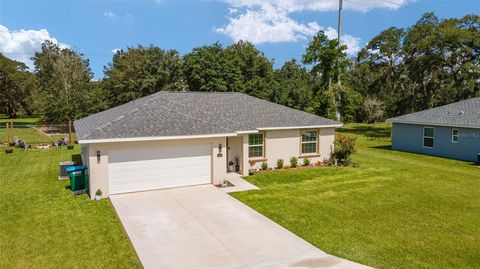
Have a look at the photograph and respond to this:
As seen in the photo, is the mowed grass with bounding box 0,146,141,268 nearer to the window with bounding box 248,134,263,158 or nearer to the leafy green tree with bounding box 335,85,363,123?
the window with bounding box 248,134,263,158

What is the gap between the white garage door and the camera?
13.2m

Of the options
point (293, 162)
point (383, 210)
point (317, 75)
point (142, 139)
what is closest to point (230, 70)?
point (317, 75)

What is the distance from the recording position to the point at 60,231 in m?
9.73

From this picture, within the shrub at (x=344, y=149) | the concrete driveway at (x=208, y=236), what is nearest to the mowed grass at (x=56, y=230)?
the concrete driveway at (x=208, y=236)

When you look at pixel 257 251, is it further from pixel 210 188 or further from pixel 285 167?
pixel 285 167

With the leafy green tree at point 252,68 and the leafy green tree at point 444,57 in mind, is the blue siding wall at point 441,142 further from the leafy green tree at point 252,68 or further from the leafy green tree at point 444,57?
the leafy green tree at point 252,68

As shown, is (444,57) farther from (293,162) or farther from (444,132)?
(293,162)

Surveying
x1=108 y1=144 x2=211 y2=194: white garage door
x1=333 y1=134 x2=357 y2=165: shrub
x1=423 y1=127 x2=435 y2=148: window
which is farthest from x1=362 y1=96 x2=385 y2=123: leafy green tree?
x1=108 y1=144 x2=211 y2=194: white garage door

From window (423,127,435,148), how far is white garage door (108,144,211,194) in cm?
1826

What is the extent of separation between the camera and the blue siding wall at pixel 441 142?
73.0 ft

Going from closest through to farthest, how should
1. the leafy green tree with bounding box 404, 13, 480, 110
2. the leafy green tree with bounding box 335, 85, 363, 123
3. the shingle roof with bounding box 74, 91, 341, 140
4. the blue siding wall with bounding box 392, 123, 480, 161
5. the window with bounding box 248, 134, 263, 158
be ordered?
1. the shingle roof with bounding box 74, 91, 341, 140
2. the window with bounding box 248, 134, 263, 158
3. the blue siding wall with bounding box 392, 123, 480, 161
4. the leafy green tree with bounding box 335, 85, 363, 123
5. the leafy green tree with bounding box 404, 13, 480, 110

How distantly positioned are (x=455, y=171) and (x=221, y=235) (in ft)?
52.9

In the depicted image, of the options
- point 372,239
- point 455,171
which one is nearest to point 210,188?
point 372,239

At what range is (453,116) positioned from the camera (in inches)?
938
